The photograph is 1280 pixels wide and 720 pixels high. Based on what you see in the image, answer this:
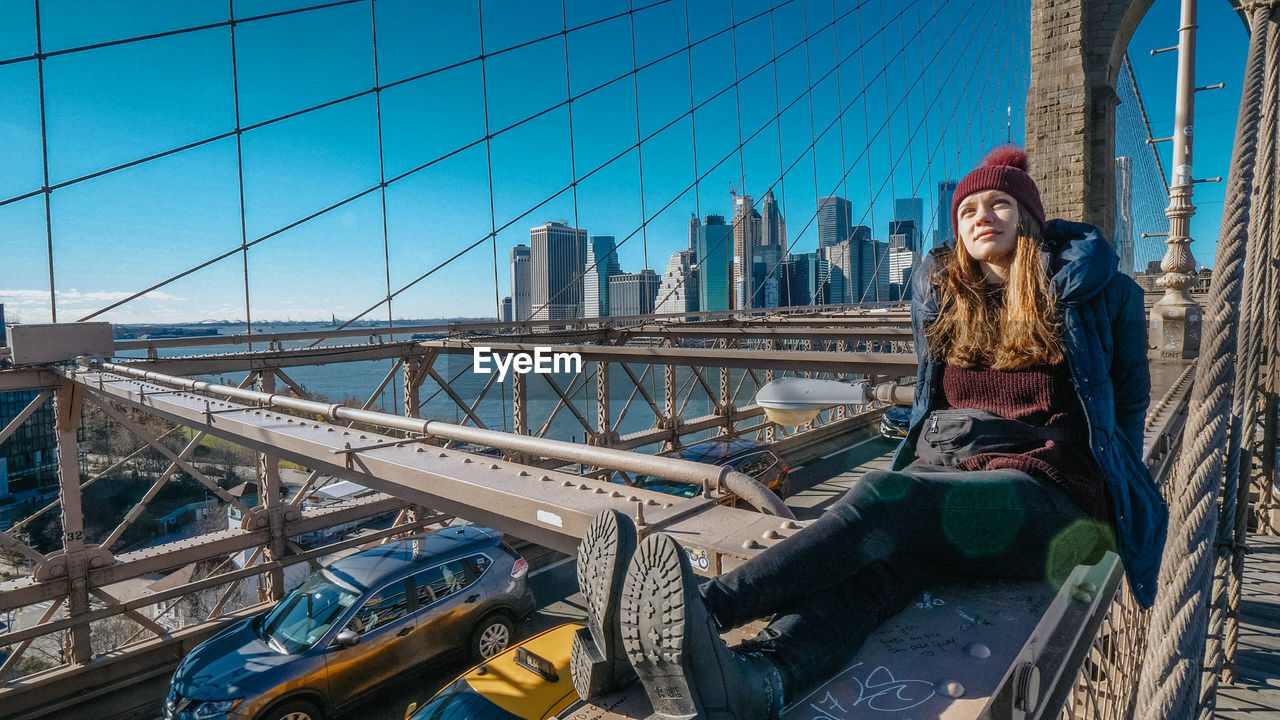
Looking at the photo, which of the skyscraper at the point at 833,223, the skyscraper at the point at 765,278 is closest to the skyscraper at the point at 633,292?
the skyscraper at the point at 765,278

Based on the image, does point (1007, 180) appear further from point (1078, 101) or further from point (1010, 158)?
point (1078, 101)

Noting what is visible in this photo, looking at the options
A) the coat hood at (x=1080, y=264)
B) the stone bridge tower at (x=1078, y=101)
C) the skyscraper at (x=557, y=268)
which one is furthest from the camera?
the skyscraper at (x=557, y=268)

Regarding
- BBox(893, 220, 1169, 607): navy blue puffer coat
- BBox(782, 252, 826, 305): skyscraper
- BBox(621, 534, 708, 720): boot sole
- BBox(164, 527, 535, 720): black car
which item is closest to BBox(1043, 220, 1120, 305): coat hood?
BBox(893, 220, 1169, 607): navy blue puffer coat

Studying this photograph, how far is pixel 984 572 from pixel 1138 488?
1.30ft

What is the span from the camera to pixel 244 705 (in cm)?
457

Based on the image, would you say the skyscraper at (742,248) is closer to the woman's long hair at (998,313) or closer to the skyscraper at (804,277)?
the skyscraper at (804,277)

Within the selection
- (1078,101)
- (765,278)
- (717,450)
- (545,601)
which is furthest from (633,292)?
(545,601)

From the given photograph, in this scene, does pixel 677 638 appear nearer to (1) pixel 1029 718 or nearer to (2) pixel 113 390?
(1) pixel 1029 718

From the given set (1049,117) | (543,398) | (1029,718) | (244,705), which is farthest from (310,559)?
(543,398)

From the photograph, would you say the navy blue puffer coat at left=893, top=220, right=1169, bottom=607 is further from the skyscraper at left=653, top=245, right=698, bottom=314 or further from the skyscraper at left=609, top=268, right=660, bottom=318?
the skyscraper at left=653, top=245, right=698, bottom=314

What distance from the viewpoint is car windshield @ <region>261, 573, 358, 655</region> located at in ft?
16.6

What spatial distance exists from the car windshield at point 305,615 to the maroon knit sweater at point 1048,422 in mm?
5040

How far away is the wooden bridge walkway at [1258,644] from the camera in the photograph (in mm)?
4012

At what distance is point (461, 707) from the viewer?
Result: 3.93 m
